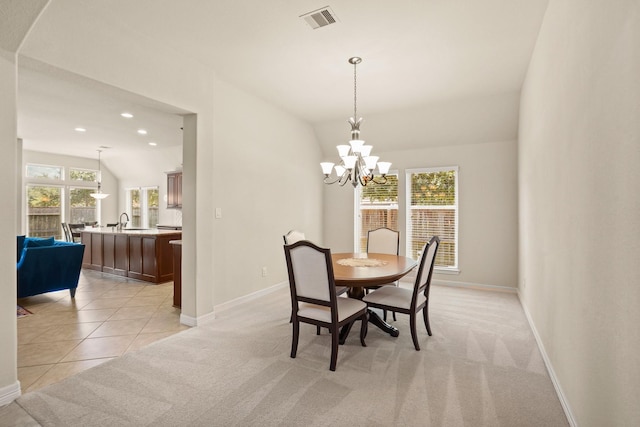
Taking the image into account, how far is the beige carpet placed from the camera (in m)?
1.94

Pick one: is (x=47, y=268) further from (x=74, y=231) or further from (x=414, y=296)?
(x=414, y=296)

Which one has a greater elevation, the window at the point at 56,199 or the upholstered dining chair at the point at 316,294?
the window at the point at 56,199

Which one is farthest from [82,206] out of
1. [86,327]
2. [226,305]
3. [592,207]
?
[592,207]

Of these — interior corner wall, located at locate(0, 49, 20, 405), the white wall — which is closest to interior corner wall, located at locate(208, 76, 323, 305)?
interior corner wall, located at locate(0, 49, 20, 405)

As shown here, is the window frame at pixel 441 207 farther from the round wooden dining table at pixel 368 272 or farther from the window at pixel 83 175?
the window at pixel 83 175

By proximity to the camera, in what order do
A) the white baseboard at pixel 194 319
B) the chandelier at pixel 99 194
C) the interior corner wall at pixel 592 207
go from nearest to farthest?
1. the interior corner wall at pixel 592 207
2. the white baseboard at pixel 194 319
3. the chandelier at pixel 99 194


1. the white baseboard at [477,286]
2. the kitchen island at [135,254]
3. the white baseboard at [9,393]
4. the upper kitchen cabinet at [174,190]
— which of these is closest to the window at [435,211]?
the white baseboard at [477,286]

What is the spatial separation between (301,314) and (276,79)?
280 cm

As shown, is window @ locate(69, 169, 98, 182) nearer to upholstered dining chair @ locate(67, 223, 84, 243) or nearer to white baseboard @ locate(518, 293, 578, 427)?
upholstered dining chair @ locate(67, 223, 84, 243)

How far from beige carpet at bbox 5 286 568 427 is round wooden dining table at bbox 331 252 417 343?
134 millimetres

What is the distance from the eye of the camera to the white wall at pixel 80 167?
25.3 feet

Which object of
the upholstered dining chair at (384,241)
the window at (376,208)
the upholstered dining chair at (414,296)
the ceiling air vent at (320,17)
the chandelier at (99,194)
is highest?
the ceiling air vent at (320,17)

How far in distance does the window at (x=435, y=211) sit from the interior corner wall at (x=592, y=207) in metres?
2.62

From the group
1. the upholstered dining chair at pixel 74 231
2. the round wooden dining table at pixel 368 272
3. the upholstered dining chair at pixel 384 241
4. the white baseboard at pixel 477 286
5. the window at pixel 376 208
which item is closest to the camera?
the round wooden dining table at pixel 368 272
